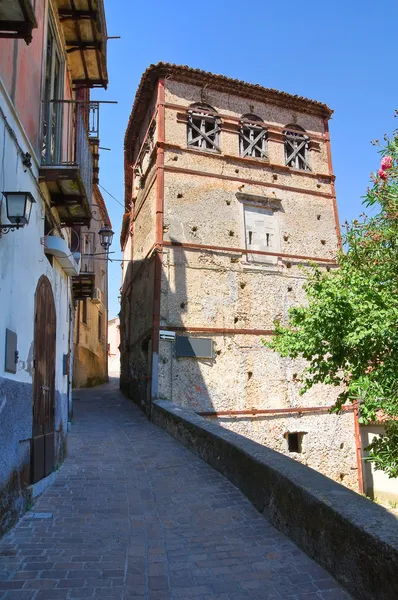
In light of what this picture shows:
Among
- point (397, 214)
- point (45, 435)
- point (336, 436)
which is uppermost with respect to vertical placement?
point (397, 214)

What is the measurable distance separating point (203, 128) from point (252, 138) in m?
1.62

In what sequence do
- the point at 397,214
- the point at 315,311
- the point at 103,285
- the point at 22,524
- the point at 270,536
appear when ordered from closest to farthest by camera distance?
the point at 270,536 < the point at 22,524 < the point at 397,214 < the point at 315,311 < the point at 103,285

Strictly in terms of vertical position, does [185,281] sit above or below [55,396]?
above

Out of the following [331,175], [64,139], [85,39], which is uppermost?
[331,175]

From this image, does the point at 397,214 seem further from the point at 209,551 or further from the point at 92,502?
the point at 92,502

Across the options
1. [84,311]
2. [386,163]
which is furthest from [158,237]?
[84,311]

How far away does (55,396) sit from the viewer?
6852mm

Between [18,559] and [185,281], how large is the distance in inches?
377

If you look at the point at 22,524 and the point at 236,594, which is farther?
the point at 22,524

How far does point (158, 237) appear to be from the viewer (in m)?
12.9

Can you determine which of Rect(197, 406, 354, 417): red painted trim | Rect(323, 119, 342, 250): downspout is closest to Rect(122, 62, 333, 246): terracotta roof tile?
Rect(323, 119, 342, 250): downspout

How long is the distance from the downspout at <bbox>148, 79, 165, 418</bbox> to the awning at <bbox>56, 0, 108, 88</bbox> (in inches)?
151

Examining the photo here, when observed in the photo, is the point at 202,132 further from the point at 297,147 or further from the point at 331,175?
the point at 331,175

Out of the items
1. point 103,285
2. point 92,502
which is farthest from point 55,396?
point 103,285
